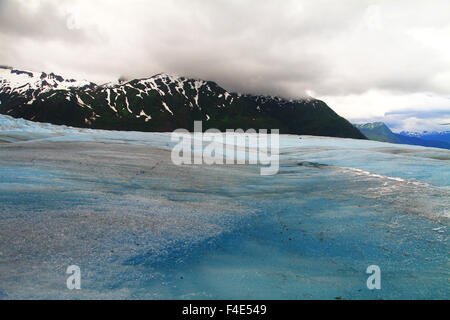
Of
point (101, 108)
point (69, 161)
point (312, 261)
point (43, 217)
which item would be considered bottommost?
point (312, 261)

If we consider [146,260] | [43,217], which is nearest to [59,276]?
[146,260]

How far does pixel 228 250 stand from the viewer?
11.3 feet

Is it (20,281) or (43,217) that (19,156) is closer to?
(43,217)

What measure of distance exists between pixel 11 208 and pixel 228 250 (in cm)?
325

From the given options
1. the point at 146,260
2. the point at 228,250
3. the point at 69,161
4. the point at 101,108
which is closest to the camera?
the point at 146,260

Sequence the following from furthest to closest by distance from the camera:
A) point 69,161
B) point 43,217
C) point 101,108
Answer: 1. point 101,108
2. point 69,161
3. point 43,217

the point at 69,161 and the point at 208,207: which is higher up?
the point at 69,161

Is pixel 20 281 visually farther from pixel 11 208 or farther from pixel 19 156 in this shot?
pixel 19 156

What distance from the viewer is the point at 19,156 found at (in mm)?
7984

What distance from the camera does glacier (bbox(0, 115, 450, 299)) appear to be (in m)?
2.53

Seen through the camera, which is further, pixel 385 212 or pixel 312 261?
pixel 385 212

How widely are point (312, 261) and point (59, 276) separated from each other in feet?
8.90

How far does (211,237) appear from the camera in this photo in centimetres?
378

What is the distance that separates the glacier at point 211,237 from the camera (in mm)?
2525
